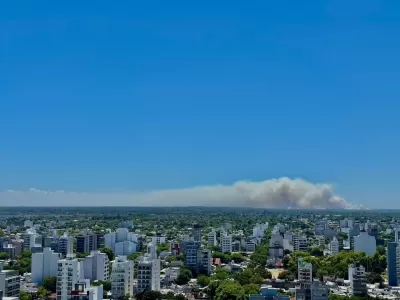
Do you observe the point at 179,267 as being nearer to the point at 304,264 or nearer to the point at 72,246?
the point at 304,264

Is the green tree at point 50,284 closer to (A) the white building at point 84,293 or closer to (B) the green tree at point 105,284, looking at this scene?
(B) the green tree at point 105,284

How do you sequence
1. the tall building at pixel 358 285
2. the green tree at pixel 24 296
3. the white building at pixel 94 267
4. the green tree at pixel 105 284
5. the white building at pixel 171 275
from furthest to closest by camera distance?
the white building at pixel 171 275, the white building at pixel 94 267, the green tree at pixel 105 284, the tall building at pixel 358 285, the green tree at pixel 24 296

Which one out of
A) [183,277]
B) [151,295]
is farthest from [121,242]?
[151,295]

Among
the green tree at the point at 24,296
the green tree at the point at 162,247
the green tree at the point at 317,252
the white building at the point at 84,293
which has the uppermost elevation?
the white building at the point at 84,293

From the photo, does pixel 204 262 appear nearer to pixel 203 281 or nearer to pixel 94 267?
pixel 203 281

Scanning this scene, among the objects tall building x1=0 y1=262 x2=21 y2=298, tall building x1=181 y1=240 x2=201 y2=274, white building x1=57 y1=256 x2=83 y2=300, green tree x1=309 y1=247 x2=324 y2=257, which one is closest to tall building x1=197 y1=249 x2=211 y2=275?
tall building x1=181 y1=240 x2=201 y2=274

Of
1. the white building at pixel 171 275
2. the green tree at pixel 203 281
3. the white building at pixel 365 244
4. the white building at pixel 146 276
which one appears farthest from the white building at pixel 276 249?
the white building at pixel 146 276
